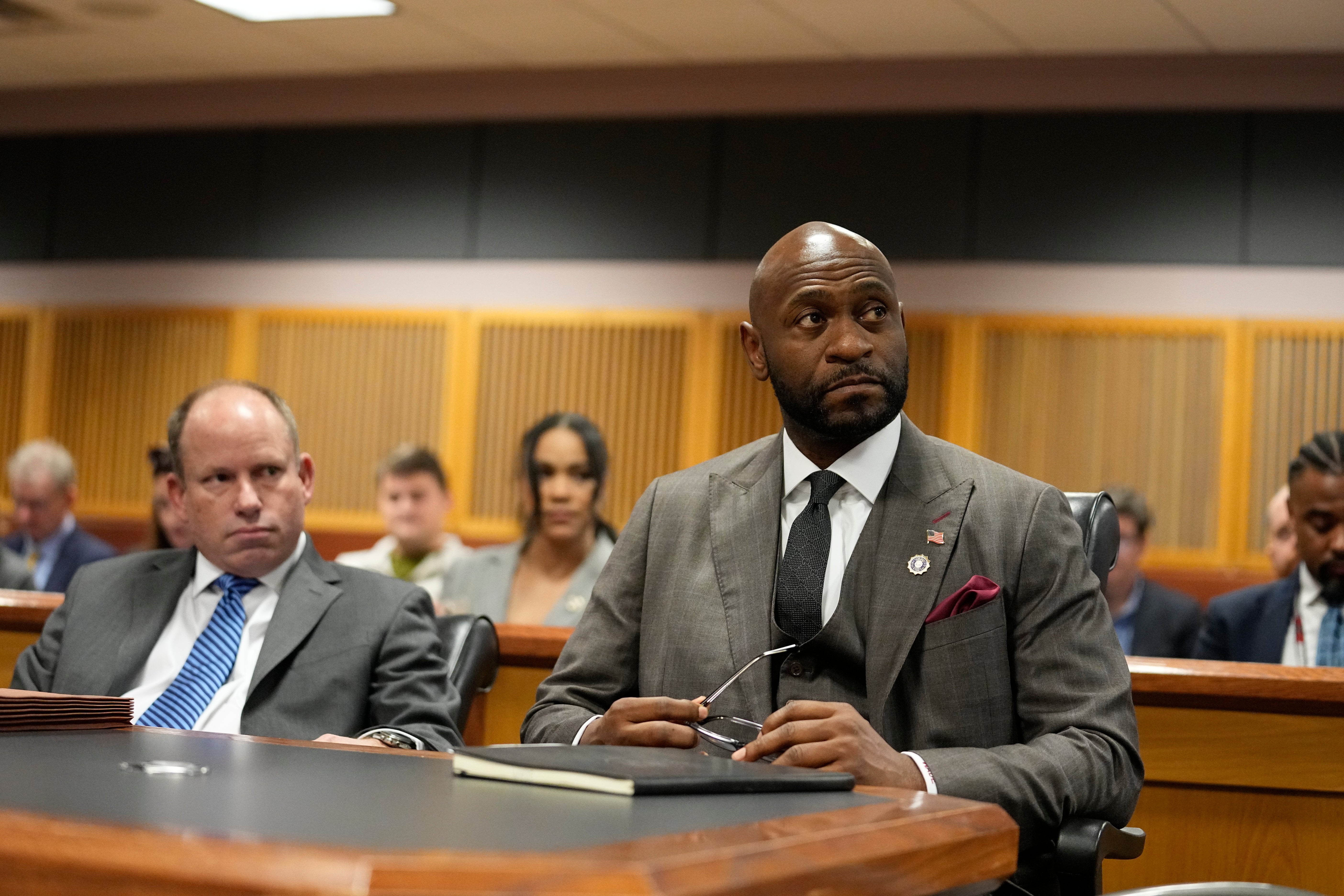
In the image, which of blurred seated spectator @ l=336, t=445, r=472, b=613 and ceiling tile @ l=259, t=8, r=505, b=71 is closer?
blurred seated spectator @ l=336, t=445, r=472, b=613

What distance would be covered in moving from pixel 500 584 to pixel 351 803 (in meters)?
3.40

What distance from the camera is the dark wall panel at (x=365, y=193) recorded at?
6.84 metres

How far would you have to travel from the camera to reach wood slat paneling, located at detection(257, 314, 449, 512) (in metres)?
6.78

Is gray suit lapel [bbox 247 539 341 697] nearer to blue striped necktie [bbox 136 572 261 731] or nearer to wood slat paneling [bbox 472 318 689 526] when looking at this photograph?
blue striped necktie [bbox 136 572 261 731]

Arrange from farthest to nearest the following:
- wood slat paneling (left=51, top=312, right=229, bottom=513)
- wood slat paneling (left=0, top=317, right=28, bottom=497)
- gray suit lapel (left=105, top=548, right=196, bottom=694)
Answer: wood slat paneling (left=0, top=317, right=28, bottom=497) < wood slat paneling (left=51, top=312, right=229, bottom=513) < gray suit lapel (left=105, top=548, right=196, bottom=694)

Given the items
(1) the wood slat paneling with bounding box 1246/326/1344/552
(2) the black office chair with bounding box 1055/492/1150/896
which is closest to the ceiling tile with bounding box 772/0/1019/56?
(1) the wood slat paneling with bounding box 1246/326/1344/552

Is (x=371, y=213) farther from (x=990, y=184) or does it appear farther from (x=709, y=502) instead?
(x=709, y=502)

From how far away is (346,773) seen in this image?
1.39m

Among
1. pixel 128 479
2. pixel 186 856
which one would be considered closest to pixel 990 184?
pixel 128 479

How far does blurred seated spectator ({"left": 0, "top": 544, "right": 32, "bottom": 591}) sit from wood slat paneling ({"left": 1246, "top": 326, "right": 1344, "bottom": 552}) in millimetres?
4416

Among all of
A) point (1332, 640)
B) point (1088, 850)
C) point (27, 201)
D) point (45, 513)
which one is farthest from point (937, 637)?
point (27, 201)

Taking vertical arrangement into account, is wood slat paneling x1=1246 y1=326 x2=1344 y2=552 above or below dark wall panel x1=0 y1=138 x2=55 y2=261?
below

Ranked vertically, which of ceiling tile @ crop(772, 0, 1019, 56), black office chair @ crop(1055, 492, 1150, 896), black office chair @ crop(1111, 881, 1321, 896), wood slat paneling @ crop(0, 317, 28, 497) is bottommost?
black office chair @ crop(1055, 492, 1150, 896)

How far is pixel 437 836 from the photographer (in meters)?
1.03
